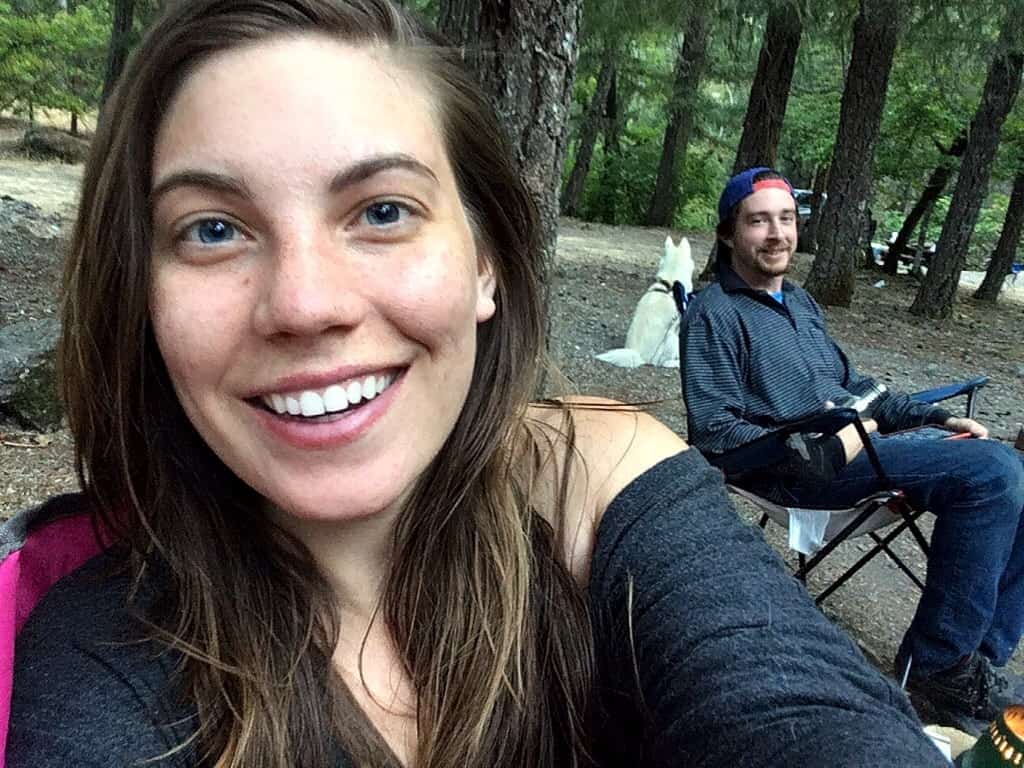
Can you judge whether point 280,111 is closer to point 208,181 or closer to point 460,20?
point 208,181

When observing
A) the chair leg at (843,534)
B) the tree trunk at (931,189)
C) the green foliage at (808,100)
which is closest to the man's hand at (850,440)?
the chair leg at (843,534)

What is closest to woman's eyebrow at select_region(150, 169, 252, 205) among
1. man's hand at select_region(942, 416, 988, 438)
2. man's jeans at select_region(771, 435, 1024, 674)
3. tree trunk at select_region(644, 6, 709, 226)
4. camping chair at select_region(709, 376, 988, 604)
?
camping chair at select_region(709, 376, 988, 604)

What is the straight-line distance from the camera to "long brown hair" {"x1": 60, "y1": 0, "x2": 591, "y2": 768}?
1.08 m

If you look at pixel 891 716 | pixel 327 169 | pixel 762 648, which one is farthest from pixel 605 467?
pixel 327 169

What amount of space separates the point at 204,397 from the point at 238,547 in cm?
27

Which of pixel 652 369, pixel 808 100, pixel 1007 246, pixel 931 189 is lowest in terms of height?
pixel 652 369

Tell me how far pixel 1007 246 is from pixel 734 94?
6.21 m

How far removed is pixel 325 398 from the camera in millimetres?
1079

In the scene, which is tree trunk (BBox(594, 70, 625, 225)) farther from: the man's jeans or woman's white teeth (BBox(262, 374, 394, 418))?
woman's white teeth (BBox(262, 374, 394, 418))

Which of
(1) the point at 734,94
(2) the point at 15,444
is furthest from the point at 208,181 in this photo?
(1) the point at 734,94

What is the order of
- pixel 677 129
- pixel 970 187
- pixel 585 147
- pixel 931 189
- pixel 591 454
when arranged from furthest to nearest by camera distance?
pixel 585 147
pixel 677 129
pixel 931 189
pixel 970 187
pixel 591 454

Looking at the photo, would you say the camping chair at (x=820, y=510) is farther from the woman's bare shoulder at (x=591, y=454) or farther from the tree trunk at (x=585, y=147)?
the tree trunk at (x=585, y=147)

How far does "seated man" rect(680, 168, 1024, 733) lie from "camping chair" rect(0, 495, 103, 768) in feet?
7.37

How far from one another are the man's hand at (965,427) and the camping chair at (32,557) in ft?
9.81
